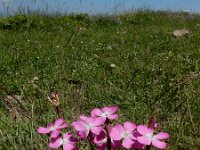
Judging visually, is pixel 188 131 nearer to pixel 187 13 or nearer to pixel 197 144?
pixel 197 144

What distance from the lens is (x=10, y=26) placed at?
1405cm

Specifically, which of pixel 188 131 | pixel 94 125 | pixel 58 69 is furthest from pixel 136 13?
pixel 94 125

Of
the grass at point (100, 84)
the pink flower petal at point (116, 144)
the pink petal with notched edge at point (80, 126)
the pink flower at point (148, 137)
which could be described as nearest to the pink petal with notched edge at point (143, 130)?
the pink flower at point (148, 137)

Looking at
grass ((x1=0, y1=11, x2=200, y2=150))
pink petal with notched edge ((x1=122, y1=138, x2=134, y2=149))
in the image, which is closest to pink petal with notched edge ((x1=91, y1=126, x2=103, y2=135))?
pink petal with notched edge ((x1=122, y1=138, x2=134, y2=149))

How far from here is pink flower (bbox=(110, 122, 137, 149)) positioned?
5.51 feet

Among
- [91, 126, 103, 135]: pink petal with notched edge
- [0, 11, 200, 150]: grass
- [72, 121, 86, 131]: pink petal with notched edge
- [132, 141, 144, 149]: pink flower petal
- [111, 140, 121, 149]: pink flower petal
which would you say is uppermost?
[91, 126, 103, 135]: pink petal with notched edge

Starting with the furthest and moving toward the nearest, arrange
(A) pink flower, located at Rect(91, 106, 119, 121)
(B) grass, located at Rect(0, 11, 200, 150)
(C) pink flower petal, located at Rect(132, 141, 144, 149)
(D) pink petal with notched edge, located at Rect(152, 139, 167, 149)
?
(B) grass, located at Rect(0, 11, 200, 150) → (A) pink flower, located at Rect(91, 106, 119, 121) → (C) pink flower petal, located at Rect(132, 141, 144, 149) → (D) pink petal with notched edge, located at Rect(152, 139, 167, 149)

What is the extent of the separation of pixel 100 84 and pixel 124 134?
13.8ft

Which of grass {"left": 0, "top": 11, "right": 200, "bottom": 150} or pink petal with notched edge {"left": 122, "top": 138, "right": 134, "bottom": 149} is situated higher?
pink petal with notched edge {"left": 122, "top": 138, "right": 134, "bottom": 149}

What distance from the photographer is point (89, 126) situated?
175 centimetres

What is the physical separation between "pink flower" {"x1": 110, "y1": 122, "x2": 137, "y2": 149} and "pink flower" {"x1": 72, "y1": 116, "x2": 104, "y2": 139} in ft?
0.20

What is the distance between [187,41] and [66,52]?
3156mm

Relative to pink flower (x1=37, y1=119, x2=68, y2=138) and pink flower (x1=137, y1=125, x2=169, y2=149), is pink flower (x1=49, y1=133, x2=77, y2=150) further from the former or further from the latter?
pink flower (x1=137, y1=125, x2=169, y2=149)

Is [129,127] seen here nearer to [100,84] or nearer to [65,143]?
[65,143]
